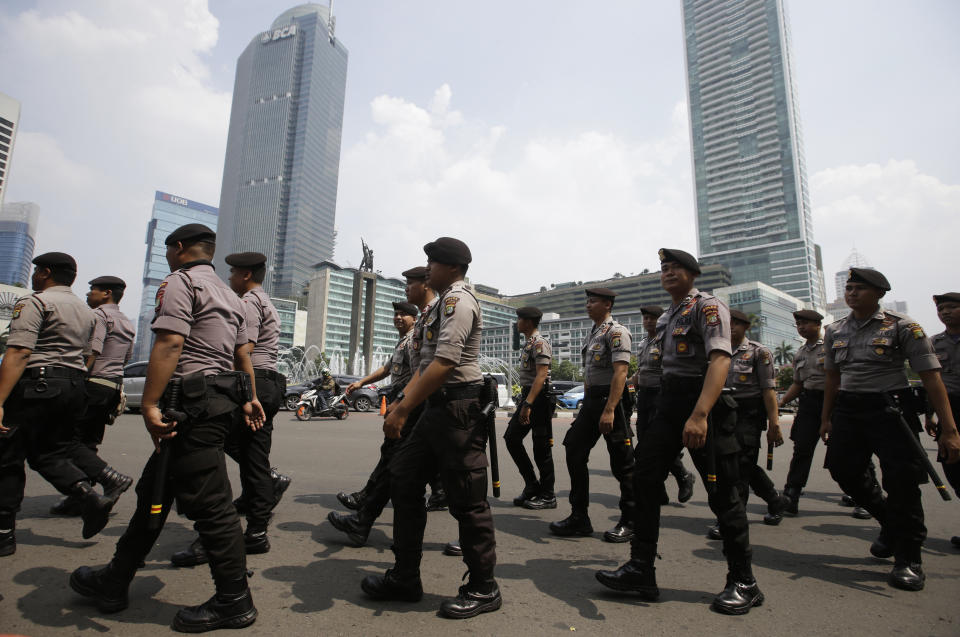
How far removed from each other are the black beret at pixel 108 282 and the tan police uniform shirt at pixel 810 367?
22.4 ft

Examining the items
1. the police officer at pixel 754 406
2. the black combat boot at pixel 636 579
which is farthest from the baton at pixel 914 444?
the black combat boot at pixel 636 579

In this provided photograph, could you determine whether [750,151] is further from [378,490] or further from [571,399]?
[378,490]

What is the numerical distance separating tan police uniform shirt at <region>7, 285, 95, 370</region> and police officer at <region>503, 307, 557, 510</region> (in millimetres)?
3478

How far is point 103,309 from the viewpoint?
438 cm

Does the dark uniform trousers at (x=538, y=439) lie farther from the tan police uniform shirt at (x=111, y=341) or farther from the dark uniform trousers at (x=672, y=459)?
the tan police uniform shirt at (x=111, y=341)

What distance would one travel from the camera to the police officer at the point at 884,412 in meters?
3.03

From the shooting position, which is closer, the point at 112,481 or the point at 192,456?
the point at 192,456

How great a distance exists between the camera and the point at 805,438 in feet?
16.0

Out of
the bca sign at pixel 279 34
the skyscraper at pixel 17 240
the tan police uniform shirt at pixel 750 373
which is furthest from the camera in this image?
the bca sign at pixel 279 34

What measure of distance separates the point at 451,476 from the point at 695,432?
129 cm

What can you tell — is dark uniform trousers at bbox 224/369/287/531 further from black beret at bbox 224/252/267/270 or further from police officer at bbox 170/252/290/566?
black beret at bbox 224/252/267/270

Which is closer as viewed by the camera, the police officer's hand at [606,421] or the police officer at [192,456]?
the police officer at [192,456]

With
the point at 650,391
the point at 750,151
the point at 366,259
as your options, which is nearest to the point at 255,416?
the point at 650,391

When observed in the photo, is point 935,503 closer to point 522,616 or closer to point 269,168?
point 522,616
